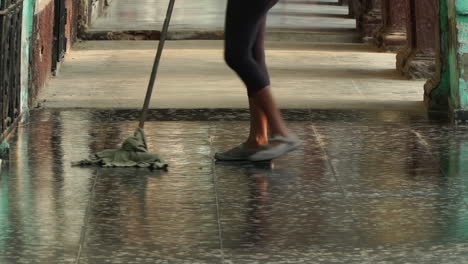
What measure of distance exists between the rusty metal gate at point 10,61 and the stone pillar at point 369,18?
24.6 feet

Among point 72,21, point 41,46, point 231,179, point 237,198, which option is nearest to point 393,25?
point 72,21

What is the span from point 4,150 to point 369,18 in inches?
348

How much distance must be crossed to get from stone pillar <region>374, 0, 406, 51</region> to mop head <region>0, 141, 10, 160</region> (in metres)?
7.24

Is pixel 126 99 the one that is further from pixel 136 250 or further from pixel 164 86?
pixel 136 250

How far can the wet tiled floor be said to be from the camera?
16.9m

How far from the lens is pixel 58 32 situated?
487 inches

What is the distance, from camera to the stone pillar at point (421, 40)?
1191 cm

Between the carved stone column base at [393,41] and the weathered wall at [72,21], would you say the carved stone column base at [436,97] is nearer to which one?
the carved stone column base at [393,41]

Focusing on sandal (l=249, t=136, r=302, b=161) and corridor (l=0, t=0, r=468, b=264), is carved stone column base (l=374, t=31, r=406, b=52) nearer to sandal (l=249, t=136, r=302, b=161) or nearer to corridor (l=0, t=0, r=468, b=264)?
corridor (l=0, t=0, r=468, b=264)

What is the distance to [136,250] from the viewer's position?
5.47m

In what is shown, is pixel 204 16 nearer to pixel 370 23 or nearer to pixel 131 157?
pixel 370 23

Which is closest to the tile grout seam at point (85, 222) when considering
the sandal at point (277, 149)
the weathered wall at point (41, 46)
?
the sandal at point (277, 149)

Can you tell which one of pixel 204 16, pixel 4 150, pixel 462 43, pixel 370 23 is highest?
pixel 462 43

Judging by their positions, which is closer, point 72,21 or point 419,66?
point 419,66
